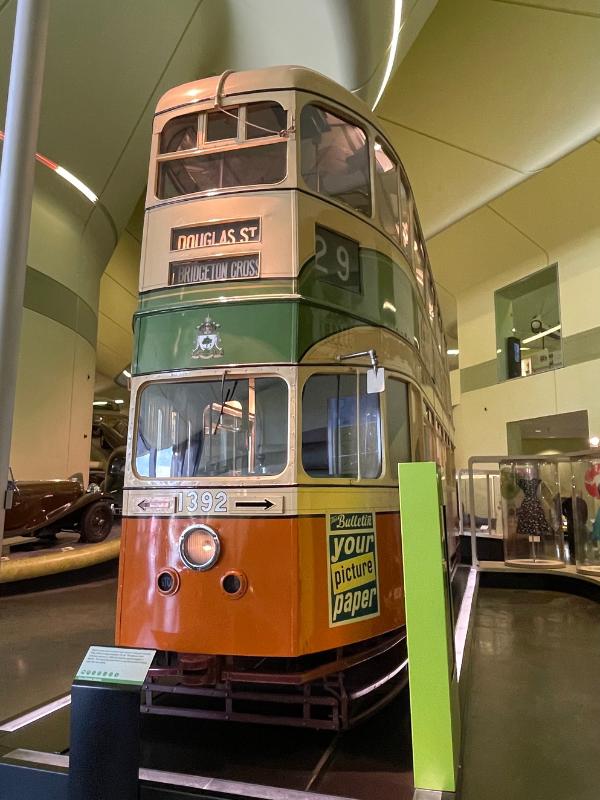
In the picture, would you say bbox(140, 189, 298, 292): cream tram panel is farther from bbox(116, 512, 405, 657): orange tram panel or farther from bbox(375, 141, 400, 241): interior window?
bbox(116, 512, 405, 657): orange tram panel

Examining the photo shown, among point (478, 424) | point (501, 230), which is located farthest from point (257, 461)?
point (478, 424)

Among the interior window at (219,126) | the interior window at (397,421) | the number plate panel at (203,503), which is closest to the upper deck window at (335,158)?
the interior window at (219,126)

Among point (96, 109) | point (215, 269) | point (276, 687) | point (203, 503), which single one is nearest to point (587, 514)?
point (276, 687)

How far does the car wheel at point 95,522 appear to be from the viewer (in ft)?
35.3

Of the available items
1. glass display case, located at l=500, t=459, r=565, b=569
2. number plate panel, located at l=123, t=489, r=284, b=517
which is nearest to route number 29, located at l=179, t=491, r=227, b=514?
number plate panel, located at l=123, t=489, r=284, b=517

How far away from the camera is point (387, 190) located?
16.4ft

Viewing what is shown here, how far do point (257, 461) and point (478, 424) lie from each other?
45.0ft

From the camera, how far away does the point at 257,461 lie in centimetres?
389

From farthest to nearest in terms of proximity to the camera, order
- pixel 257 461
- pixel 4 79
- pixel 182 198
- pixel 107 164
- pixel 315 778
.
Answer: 1. pixel 107 164
2. pixel 4 79
3. pixel 182 198
4. pixel 257 461
5. pixel 315 778

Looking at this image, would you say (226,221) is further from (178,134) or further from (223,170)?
(178,134)

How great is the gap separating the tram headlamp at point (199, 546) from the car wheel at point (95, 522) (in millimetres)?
7730

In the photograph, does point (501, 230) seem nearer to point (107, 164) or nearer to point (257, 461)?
point (107, 164)

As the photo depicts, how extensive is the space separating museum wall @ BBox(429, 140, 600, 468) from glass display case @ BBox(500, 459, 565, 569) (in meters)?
4.32

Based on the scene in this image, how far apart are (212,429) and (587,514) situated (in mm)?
6368
